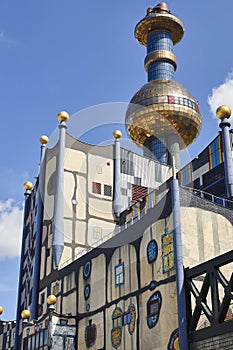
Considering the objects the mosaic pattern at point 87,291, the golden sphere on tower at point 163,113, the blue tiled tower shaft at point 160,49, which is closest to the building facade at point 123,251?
the mosaic pattern at point 87,291

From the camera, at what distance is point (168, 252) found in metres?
17.3

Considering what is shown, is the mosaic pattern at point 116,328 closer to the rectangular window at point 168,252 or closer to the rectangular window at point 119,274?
the rectangular window at point 119,274

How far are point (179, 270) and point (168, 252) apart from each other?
42.0 inches

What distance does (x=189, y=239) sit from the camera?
676 inches

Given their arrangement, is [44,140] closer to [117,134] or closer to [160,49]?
[117,134]

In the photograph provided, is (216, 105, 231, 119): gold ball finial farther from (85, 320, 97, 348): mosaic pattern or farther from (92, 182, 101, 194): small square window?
(85, 320, 97, 348): mosaic pattern

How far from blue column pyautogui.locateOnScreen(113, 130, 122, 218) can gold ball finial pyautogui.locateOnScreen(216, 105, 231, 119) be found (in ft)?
25.0

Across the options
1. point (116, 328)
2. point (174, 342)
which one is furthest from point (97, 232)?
point (174, 342)

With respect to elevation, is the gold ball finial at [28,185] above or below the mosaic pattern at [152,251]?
above

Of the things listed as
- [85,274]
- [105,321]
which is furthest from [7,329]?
[105,321]

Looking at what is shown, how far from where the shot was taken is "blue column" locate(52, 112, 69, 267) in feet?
86.1

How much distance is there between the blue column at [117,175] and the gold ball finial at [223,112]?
25.0 feet

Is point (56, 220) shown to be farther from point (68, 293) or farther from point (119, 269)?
point (119, 269)

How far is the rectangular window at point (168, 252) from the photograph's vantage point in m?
17.0
